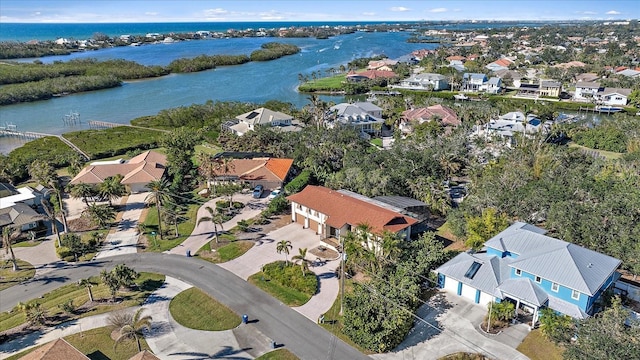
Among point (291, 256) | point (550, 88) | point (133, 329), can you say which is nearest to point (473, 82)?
point (550, 88)

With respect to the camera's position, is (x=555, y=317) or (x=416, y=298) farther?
(x=416, y=298)

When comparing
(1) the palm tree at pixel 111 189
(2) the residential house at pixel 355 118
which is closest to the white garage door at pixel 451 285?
(1) the palm tree at pixel 111 189

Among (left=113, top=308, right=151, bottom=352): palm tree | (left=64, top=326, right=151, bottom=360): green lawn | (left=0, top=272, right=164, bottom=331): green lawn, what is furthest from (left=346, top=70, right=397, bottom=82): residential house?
(left=64, top=326, right=151, bottom=360): green lawn

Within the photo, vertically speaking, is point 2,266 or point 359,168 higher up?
point 359,168

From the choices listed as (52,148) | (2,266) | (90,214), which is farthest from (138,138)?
(2,266)

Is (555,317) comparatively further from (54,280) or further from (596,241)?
(54,280)

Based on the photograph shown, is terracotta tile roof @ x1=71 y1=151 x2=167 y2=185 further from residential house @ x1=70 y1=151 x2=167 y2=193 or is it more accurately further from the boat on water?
the boat on water

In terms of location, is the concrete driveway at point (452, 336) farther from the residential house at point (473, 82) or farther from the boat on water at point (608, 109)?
the residential house at point (473, 82)

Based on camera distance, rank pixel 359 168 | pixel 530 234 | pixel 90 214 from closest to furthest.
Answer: pixel 530 234, pixel 90 214, pixel 359 168
